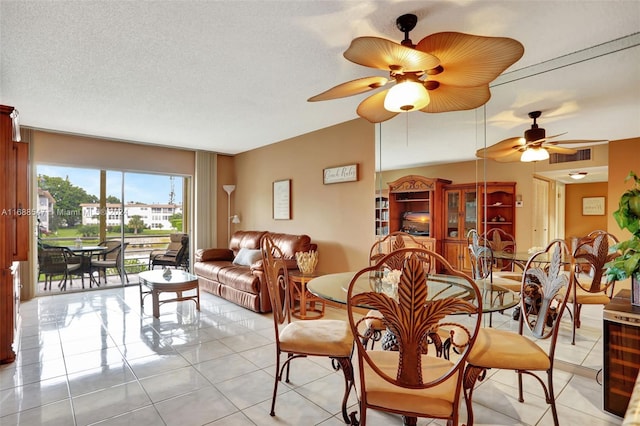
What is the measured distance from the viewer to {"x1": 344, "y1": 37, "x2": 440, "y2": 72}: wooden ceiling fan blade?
1.54 m

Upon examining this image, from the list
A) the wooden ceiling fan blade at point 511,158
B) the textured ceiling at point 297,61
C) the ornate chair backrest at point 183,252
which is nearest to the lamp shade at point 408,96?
the textured ceiling at point 297,61

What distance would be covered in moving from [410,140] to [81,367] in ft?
12.2

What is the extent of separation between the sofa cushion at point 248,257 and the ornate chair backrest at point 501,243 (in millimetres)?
3147

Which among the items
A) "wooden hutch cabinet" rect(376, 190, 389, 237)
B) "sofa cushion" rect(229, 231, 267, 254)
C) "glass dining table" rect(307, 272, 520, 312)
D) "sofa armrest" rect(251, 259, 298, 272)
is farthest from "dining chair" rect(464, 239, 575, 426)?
"sofa cushion" rect(229, 231, 267, 254)

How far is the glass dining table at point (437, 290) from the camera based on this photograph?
1.82m

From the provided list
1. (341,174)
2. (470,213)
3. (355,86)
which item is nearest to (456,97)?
(355,86)

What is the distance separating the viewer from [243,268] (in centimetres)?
475

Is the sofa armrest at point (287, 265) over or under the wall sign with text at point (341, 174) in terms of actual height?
under

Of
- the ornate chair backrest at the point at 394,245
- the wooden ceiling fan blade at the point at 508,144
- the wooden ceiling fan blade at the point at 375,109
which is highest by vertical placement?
the wooden ceiling fan blade at the point at 375,109

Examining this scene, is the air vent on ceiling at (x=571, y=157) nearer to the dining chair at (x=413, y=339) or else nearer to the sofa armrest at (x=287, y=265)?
the dining chair at (x=413, y=339)

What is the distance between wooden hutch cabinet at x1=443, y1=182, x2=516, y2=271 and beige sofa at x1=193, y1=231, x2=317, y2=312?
1.96 meters

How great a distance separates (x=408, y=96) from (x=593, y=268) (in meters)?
1.89

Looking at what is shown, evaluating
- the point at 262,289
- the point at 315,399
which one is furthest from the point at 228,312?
the point at 315,399

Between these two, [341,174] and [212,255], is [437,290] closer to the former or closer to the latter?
[341,174]
